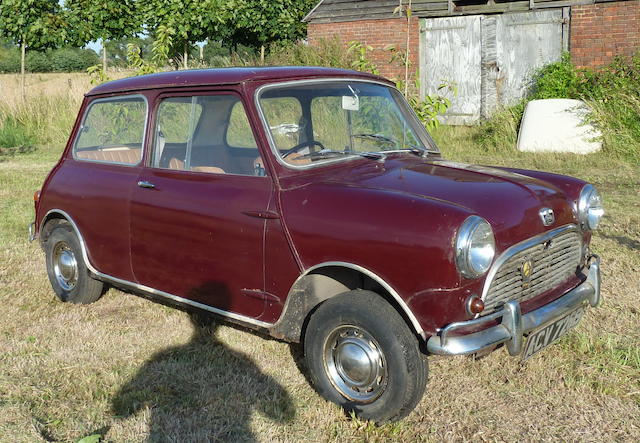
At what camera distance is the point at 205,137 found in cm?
406

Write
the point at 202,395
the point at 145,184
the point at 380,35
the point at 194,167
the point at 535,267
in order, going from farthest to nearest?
1. the point at 380,35
2. the point at 145,184
3. the point at 194,167
4. the point at 202,395
5. the point at 535,267

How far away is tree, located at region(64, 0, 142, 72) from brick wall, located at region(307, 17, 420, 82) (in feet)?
22.8

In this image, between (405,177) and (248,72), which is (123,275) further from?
(405,177)

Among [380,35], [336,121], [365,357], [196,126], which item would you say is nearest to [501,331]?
[365,357]

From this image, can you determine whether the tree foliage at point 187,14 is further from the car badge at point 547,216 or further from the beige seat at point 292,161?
the car badge at point 547,216

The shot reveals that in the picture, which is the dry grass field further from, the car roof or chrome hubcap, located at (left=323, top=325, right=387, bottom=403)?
the car roof

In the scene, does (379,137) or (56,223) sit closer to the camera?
(379,137)

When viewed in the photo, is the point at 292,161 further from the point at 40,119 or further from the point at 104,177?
the point at 40,119

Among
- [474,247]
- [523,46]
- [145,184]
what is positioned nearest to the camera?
[474,247]

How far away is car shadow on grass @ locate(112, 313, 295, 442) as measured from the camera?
327cm

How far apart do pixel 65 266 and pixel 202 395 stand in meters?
1.92

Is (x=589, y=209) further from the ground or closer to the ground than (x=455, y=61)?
closer to the ground

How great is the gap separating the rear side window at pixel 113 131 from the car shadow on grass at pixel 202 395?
1296 mm

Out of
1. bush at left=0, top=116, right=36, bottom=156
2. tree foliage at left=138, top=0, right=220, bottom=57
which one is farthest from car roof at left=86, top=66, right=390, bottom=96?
tree foliage at left=138, top=0, right=220, bottom=57
